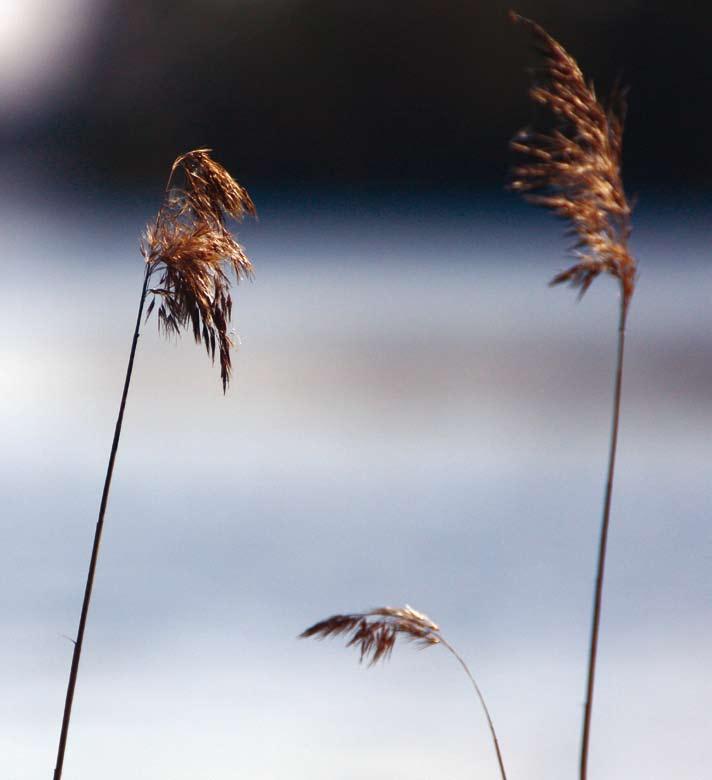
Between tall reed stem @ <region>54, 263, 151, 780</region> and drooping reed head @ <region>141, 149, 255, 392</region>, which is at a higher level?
drooping reed head @ <region>141, 149, 255, 392</region>

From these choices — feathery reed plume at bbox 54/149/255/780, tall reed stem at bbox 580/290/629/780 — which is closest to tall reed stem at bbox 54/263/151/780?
feathery reed plume at bbox 54/149/255/780

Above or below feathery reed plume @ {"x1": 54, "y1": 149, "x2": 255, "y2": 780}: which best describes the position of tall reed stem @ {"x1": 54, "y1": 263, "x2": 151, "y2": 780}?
below

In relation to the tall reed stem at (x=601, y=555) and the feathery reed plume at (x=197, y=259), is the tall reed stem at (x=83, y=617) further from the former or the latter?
the tall reed stem at (x=601, y=555)

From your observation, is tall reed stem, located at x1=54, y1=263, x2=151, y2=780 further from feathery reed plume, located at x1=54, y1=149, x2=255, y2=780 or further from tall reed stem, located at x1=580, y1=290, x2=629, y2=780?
tall reed stem, located at x1=580, y1=290, x2=629, y2=780

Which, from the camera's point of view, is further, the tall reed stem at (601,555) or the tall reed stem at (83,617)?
the tall reed stem at (83,617)

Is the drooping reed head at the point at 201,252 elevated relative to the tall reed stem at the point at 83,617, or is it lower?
elevated

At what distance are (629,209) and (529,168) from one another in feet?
1.43

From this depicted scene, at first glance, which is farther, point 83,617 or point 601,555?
point 83,617

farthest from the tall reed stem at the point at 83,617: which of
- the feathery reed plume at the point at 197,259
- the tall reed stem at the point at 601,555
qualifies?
the tall reed stem at the point at 601,555

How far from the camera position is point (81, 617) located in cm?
476

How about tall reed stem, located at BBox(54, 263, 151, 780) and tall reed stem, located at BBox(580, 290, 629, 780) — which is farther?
tall reed stem, located at BBox(54, 263, 151, 780)

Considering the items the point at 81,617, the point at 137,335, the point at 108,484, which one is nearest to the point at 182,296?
the point at 137,335

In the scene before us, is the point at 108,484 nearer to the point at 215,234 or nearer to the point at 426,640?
the point at 215,234

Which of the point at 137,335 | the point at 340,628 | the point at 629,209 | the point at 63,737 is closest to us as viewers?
the point at 629,209
